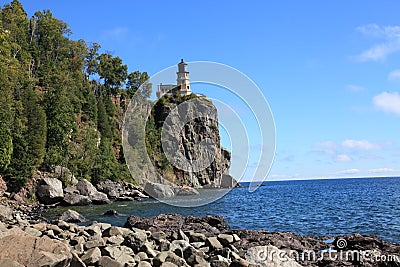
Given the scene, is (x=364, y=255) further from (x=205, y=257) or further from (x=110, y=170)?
(x=110, y=170)

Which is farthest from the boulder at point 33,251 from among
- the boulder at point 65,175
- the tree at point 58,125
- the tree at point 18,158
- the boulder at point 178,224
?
the tree at point 58,125

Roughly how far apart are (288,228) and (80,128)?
5036cm

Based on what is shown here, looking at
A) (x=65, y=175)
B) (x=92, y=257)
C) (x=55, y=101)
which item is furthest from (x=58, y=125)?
(x=92, y=257)

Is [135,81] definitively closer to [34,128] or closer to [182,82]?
[34,128]

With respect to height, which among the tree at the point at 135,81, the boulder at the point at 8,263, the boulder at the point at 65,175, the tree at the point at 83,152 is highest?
the tree at the point at 135,81

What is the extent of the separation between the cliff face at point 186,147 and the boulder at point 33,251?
7272cm

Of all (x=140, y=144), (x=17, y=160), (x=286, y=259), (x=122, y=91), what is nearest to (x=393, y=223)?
(x=286, y=259)

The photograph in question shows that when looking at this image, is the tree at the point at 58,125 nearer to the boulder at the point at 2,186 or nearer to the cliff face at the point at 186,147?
the boulder at the point at 2,186

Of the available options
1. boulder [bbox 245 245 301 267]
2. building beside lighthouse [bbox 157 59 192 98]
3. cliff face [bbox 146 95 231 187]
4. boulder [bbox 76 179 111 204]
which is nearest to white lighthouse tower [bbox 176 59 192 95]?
building beside lighthouse [bbox 157 59 192 98]

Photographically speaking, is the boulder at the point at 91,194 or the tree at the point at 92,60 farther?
the tree at the point at 92,60

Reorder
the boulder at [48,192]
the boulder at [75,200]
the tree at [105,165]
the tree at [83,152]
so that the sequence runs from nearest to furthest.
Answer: the boulder at [75,200], the boulder at [48,192], the tree at [83,152], the tree at [105,165]

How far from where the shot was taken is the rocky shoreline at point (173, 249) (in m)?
9.85

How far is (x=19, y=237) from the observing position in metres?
10.1

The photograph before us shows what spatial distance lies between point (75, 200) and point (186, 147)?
162 feet
